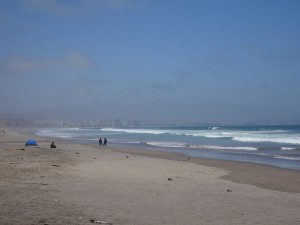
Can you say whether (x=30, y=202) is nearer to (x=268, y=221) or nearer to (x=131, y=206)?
(x=131, y=206)

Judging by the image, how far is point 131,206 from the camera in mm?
8375

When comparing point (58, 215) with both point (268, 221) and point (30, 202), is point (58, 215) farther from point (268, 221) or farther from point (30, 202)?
point (268, 221)

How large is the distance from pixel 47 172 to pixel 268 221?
8160 mm

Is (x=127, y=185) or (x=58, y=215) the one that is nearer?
(x=58, y=215)

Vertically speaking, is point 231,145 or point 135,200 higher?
point 231,145

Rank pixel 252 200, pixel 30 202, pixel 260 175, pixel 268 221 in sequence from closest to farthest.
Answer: pixel 268 221
pixel 30 202
pixel 252 200
pixel 260 175

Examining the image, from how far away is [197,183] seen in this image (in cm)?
1267

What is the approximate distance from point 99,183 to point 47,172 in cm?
274

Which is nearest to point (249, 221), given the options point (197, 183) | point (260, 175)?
point (197, 183)

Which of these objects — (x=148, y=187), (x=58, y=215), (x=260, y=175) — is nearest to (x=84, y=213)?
(x=58, y=215)

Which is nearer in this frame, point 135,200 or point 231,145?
point 135,200

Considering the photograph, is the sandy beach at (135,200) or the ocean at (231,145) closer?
the sandy beach at (135,200)

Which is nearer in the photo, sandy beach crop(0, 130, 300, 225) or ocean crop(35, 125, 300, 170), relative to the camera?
sandy beach crop(0, 130, 300, 225)

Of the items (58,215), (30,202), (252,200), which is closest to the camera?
(58,215)
